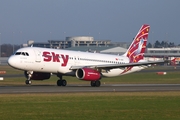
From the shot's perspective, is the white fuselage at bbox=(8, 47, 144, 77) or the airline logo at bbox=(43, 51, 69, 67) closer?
the white fuselage at bbox=(8, 47, 144, 77)

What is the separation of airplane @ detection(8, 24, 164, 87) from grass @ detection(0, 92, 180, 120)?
16067mm

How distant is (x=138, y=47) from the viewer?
202 ft

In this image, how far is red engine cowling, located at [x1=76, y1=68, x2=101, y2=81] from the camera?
51344mm

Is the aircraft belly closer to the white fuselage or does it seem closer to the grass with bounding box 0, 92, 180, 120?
the white fuselage

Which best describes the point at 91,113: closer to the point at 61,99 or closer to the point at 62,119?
the point at 62,119

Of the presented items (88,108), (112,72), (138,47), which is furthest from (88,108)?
(138,47)

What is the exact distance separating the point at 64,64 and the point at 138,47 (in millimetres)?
12300

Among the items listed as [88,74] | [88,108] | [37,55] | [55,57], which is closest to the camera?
[88,108]

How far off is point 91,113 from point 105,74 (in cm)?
2967

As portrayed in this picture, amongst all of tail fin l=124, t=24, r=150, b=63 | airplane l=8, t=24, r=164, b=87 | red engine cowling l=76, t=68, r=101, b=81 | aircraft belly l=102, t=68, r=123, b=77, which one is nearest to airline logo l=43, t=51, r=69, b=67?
airplane l=8, t=24, r=164, b=87

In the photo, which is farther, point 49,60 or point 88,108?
point 49,60

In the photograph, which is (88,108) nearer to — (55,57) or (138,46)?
(55,57)

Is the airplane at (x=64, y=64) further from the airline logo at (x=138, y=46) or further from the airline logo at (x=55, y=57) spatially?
the airline logo at (x=138, y=46)

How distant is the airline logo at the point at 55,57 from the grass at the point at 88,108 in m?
16.6
